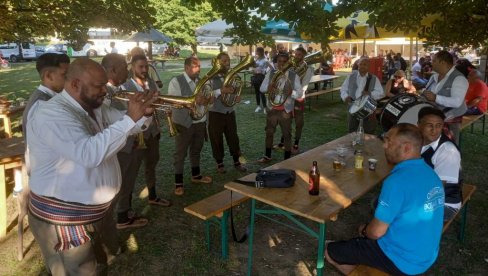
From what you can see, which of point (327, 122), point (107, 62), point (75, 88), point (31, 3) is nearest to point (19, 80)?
point (31, 3)

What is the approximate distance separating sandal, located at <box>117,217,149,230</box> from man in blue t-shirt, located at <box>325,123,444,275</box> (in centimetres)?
263

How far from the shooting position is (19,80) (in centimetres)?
1848

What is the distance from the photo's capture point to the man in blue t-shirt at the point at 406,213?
2.47 meters

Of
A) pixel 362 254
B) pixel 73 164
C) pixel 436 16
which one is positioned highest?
pixel 436 16

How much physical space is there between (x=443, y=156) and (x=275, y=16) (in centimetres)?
275

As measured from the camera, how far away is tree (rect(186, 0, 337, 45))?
4680 millimetres

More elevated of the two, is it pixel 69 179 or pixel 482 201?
pixel 69 179

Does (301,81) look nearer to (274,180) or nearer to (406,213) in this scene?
(274,180)

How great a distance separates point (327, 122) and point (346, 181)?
21.7 ft

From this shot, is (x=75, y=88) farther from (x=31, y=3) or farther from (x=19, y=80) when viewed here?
(x=19, y=80)

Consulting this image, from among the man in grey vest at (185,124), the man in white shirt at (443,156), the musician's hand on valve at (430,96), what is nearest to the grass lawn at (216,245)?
the man in grey vest at (185,124)

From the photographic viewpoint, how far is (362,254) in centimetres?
281

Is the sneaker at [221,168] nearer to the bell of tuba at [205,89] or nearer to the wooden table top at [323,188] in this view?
the bell of tuba at [205,89]

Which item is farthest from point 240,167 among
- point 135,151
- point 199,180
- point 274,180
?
point 274,180
